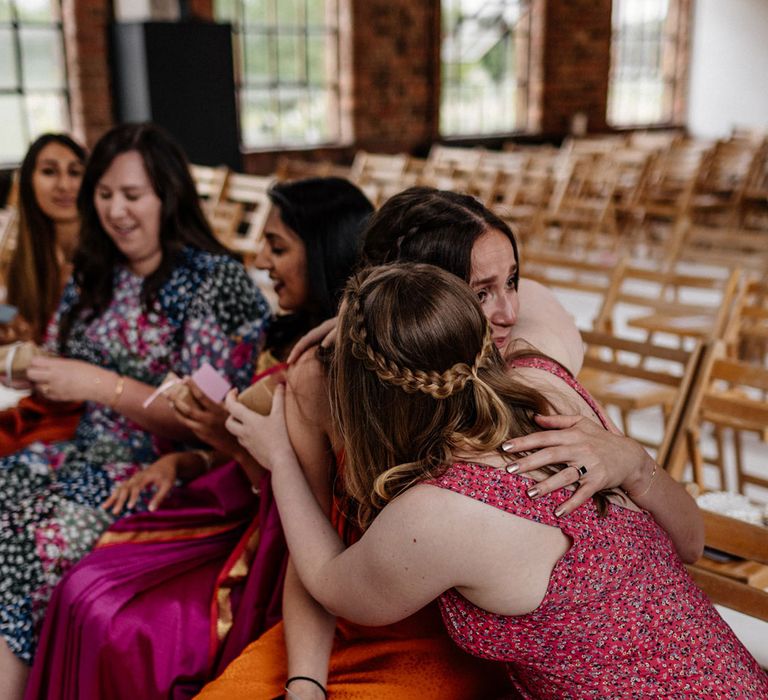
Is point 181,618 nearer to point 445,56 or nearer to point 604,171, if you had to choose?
point 604,171

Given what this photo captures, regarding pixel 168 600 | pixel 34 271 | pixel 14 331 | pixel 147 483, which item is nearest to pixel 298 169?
pixel 34 271

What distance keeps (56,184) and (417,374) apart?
89.9 inches

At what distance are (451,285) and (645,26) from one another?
1290 cm

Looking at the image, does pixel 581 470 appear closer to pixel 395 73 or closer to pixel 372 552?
pixel 372 552

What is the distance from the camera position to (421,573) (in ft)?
3.76

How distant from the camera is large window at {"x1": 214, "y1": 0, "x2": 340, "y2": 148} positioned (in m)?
9.23

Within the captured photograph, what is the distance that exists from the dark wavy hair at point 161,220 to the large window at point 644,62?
10892mm

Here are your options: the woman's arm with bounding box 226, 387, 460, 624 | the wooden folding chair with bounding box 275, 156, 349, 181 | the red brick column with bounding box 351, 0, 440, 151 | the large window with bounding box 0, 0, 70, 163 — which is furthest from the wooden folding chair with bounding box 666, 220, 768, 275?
the red brick column with bounding box 351, 0, 440, 151

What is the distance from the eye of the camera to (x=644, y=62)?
43.0ft

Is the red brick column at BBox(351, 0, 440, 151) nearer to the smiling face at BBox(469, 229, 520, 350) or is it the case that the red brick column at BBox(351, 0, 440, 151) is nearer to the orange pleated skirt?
the smiling face at BBox(469, 229, 520, 350)

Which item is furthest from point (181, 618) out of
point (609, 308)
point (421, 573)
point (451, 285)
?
point (609, 308)

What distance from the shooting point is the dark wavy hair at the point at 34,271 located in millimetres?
2941

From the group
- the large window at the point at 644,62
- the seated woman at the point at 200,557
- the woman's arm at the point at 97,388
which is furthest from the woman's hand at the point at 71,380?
the large window at the point at 644,62

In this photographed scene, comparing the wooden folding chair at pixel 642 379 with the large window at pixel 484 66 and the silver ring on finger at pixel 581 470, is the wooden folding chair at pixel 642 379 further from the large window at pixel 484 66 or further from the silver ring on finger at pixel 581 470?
the large window at pixel 484 66
